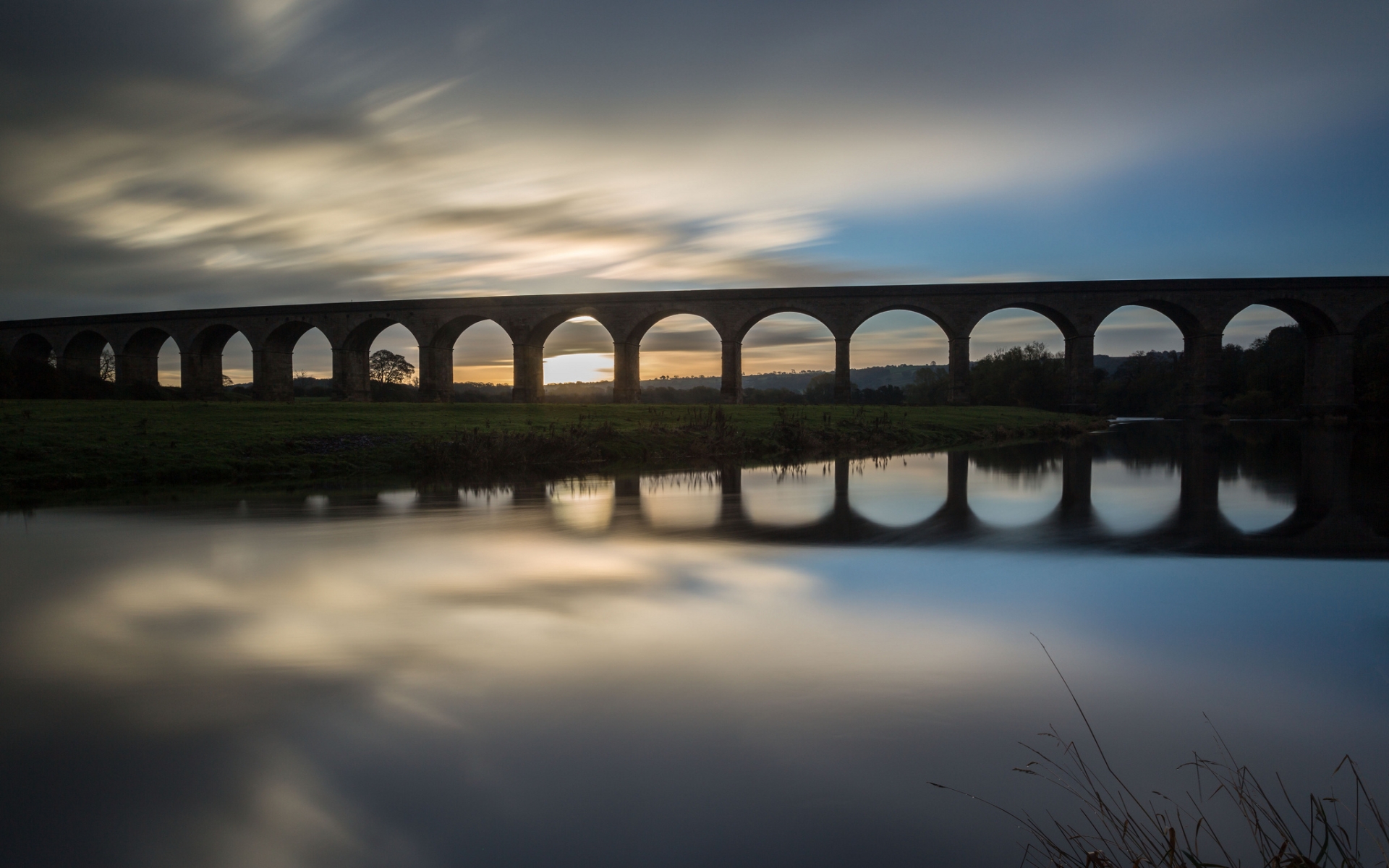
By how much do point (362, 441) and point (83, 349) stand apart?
48519 mm

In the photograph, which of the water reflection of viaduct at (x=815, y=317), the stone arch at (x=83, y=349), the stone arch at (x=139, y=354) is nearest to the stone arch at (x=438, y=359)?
the water reflection of viaduct at (x=815, y=317)

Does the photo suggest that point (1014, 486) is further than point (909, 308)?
No

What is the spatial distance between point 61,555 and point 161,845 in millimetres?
5164

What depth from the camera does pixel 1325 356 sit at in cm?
3459

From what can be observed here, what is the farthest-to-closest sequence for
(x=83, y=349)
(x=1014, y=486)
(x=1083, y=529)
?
(x=83, y=349)
(x=1014, y=486)
(x=1083, y=529)

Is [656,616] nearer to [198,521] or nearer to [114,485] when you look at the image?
[198,521]

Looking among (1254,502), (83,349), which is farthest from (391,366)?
(1254,502)

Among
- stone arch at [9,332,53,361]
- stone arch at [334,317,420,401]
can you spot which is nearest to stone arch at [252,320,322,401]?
stone arch at [334,317,420,401]

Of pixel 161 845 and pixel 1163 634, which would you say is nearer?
pixel 161 845

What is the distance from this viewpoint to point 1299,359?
5128cm

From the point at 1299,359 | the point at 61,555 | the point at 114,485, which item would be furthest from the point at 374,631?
the point at 1299,359

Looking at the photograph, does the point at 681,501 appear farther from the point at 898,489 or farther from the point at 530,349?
the point at 530,349

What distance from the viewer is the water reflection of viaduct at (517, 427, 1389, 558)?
19.7 feet

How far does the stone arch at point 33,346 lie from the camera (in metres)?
49.2
